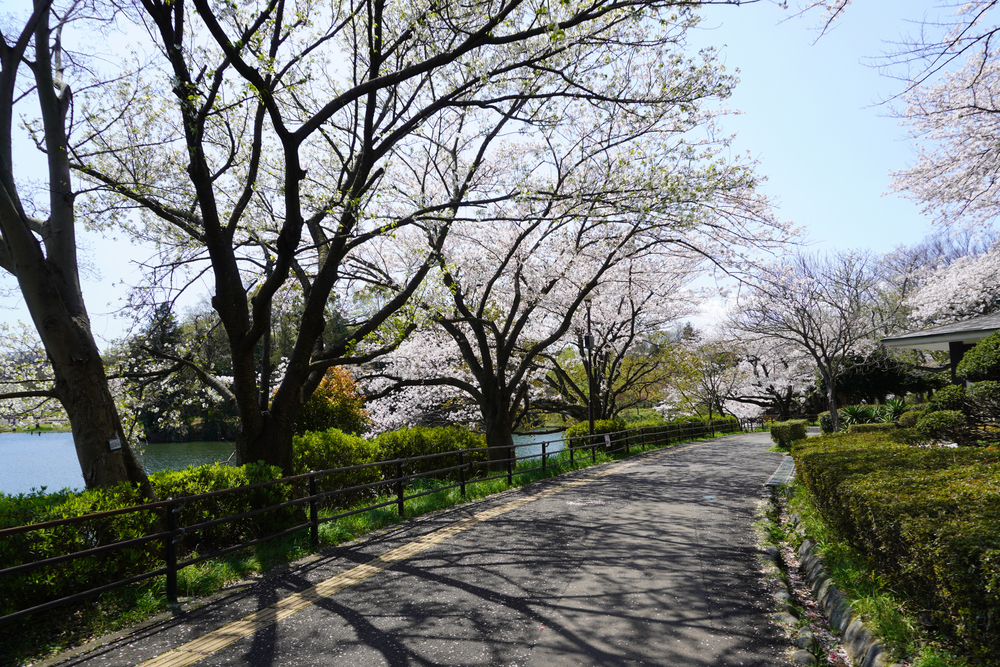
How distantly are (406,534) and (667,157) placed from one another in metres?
9.15

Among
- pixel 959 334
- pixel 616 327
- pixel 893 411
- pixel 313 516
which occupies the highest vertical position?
pixel 616 327

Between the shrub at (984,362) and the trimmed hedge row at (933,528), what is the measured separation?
6824mm

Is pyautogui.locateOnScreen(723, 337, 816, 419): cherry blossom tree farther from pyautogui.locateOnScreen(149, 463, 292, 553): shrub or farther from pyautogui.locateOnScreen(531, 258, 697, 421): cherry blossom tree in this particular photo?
pyautogui.locateOnScreen(149, 463, 292, 553): shrub

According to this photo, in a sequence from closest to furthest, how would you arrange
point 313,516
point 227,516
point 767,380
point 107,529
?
point 107,529 → point 227,516 → point 313,516 → point 767,380

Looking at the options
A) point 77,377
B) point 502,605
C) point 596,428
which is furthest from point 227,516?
point 596,428

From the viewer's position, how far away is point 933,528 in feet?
11.5

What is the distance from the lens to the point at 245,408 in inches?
333

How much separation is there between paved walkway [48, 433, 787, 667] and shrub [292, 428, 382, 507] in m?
3.24

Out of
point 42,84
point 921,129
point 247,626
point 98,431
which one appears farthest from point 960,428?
point 42,84

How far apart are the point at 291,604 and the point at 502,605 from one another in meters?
1.94

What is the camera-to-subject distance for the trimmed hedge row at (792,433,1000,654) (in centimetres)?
300

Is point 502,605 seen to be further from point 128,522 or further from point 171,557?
point 128,522

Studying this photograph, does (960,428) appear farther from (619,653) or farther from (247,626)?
(247,626)

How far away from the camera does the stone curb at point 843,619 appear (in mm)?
3627
